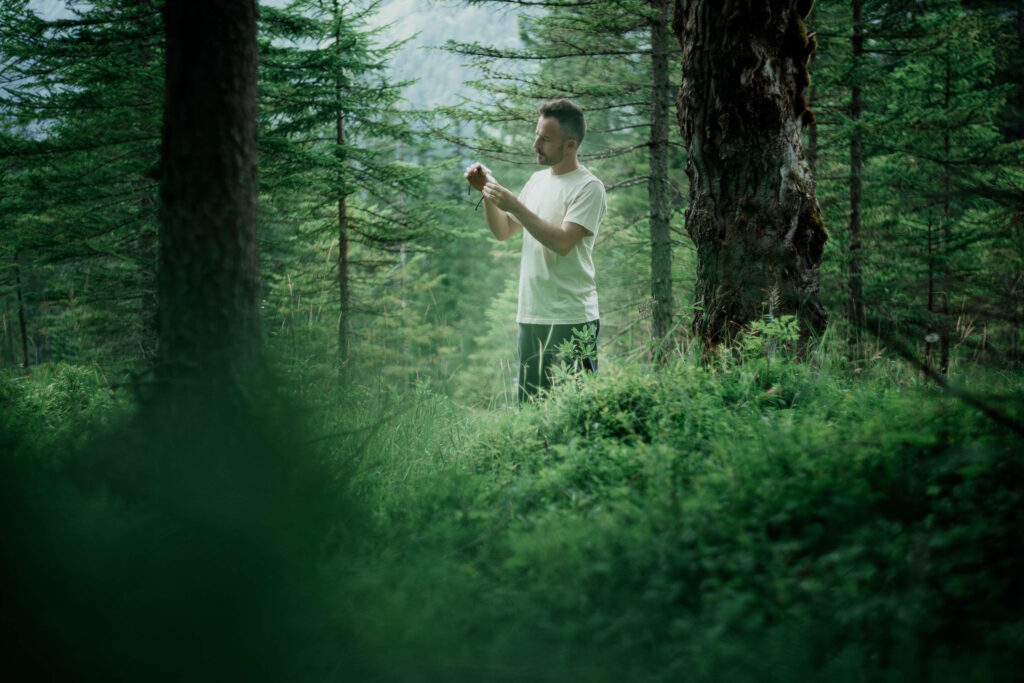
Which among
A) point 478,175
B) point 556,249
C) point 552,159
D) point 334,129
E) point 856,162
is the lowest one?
point 556,249

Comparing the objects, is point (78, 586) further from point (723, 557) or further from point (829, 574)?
point (829, 574)

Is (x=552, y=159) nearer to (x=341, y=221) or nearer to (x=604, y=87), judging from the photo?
(x=604, y=87)

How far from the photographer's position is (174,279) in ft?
8.09

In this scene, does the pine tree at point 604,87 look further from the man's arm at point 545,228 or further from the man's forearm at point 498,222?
the man's arm at point 545,228

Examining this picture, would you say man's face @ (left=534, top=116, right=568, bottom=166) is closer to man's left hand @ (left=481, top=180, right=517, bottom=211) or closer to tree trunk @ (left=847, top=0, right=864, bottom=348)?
man's left hand @ (left=481, top=180, right=517, bottom=211)

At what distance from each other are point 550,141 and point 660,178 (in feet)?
13.6

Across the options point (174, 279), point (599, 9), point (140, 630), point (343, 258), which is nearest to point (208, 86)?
point (174, 279)

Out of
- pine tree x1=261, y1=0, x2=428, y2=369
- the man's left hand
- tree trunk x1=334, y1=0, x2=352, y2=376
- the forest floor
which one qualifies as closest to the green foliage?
the forest floor

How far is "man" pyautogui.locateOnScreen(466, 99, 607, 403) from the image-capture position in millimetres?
4223

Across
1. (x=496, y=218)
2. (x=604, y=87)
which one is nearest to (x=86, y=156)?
(x=496, y=218)

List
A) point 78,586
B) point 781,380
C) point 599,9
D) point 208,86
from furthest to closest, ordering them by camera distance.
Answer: point 599,9
point 781,380
point 208,86
point 78,586

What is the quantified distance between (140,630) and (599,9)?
781cm

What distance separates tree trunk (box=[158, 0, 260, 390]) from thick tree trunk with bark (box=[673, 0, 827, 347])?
289 centimetres

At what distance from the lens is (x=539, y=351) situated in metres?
4.51
